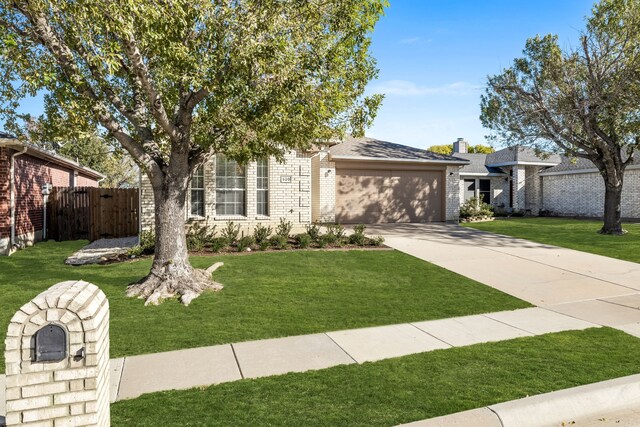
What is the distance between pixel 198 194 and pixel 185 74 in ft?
24.1

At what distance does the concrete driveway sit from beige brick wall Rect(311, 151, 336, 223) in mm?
2107

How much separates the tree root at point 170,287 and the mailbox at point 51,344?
4.25m

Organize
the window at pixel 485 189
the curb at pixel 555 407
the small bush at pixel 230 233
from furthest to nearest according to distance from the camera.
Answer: the window at pixel 485 189, the small bush at pixel 230 233, the curb at pixel 555 407

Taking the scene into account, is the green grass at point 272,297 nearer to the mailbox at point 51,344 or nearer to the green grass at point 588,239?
the mailbox at point 51,344

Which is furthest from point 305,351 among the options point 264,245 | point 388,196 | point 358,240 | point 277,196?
point 388,196

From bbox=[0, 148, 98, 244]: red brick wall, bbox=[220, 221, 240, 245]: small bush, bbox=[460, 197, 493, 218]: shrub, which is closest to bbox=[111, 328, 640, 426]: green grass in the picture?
bbox=[220, 221, 240, 245]: small bush

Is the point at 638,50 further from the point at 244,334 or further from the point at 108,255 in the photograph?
the point at 108,255

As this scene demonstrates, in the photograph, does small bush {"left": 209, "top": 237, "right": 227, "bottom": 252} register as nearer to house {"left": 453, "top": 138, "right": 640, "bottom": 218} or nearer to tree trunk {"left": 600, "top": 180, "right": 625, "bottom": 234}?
tree trunk {"left": 600, "top": 180, "right": 625, "bottom": 234}

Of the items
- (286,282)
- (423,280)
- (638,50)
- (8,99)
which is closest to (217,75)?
(286,282)

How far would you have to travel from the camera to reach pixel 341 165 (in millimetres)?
17953

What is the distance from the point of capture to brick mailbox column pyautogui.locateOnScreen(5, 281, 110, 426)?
2727 mm

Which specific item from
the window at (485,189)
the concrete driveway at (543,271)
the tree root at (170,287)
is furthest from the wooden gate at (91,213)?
the window at (485,189)

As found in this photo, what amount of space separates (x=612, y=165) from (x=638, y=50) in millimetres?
4511

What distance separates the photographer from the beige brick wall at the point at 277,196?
13.3 metres
